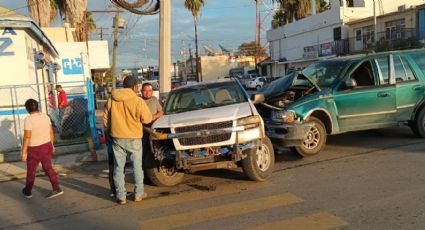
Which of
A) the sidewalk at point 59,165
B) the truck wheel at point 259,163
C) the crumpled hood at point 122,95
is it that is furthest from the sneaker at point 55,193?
the truck wheel at point 259,163

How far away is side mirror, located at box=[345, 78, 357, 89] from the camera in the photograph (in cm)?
982

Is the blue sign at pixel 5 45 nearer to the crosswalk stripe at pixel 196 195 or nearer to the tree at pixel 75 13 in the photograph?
the crosswalk stripe at pixel 196 195

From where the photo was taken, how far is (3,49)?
13.5 meters

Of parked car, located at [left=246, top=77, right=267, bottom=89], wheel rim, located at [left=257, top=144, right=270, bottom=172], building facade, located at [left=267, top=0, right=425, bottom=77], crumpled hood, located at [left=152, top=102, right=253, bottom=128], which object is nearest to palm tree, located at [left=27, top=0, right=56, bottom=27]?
building facade, located at [left=267, top=0, right=425, bottom=77]

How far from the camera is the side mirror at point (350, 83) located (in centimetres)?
982

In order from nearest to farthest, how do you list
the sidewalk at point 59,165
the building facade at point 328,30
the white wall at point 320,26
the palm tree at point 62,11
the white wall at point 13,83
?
1. the sidewalk at point 59,165
2. the white wall at point 13,83
3. the palm tree at point 62,11
4. the building facade at point 328,30
5. the white wall at point 320,26

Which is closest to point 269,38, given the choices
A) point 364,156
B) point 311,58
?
point 311,58

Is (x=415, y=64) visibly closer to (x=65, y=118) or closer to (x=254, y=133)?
(x=254, y=133)

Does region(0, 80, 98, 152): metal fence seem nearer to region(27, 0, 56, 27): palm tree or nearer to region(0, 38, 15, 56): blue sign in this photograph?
region(0, 38, 15, 56): blue sign

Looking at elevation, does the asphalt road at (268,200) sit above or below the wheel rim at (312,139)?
below

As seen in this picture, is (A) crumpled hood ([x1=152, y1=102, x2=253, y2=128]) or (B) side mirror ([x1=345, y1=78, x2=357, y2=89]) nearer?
(A) crumpled hood ([x1=152, y1=102, x2=253, y2=128])

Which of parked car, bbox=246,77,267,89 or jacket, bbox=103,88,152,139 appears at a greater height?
jacket, bbox=103,88,152,139

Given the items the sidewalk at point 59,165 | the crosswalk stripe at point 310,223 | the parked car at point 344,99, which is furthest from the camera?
the sidewalk at point 59,165

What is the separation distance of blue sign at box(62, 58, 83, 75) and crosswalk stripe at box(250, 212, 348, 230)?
81.8 feet
